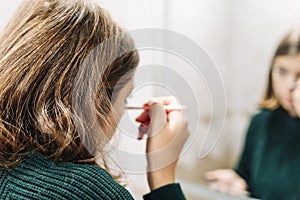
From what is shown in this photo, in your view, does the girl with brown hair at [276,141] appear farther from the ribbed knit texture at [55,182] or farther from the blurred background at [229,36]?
the ribbed knit texture at [55,182]

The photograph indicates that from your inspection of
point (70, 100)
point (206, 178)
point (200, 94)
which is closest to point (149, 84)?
point (200, 94)

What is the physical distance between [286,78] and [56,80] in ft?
2.13

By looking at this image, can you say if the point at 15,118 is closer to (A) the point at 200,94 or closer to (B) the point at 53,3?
(B) the point at 53,3

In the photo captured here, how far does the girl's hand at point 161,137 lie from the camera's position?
748 mm

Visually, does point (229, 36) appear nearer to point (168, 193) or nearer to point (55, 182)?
point (168, 193)

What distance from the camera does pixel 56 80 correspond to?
60 cm

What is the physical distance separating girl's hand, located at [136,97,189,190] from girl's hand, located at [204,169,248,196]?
1.48ft

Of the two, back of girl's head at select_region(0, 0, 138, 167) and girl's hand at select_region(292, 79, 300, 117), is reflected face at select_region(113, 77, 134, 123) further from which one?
girl's hand at select_region(292, 79, 300, 117)

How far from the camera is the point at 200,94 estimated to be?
0.90 metres

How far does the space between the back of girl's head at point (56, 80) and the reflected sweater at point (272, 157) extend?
1.98 ft

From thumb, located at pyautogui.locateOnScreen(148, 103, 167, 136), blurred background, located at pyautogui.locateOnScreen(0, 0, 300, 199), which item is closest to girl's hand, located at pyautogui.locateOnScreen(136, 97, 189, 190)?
thumb, located at pyautogui.locateOnScreen(148, 103, 167, 136)

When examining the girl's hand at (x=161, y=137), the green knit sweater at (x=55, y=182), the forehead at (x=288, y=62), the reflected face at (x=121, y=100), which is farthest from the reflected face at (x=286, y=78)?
the green knit sweater at (x=55, y=182)

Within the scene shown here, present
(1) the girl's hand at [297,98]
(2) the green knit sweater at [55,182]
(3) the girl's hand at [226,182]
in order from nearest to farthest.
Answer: (2) the green knit sweater at [55,182]
(1) the girl's hand at [297,98]
(3) the girl's hand at [226,182]

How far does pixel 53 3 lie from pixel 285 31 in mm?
648
